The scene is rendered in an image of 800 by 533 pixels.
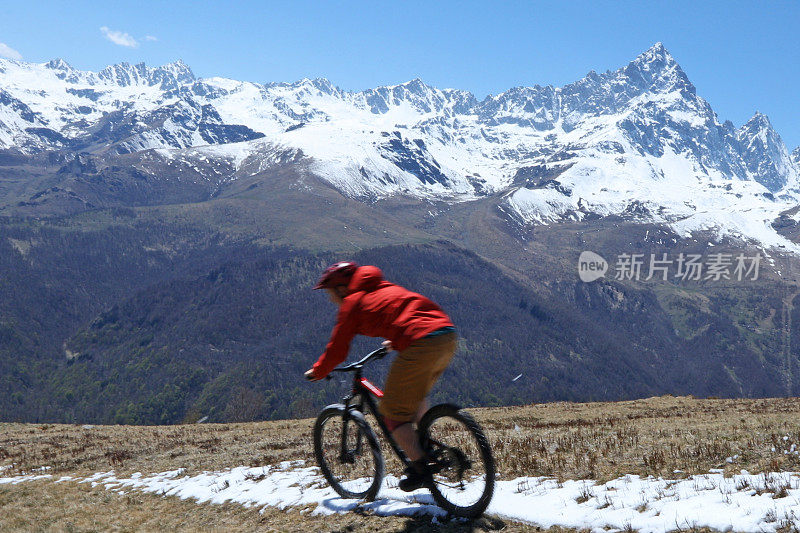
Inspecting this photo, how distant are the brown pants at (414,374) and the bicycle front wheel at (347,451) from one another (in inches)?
52.3

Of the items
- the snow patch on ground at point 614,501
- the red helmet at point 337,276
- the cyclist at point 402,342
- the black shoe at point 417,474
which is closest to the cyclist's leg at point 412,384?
the cyclist at point 402,342

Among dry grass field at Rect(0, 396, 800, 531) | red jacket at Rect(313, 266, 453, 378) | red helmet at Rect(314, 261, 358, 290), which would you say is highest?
red helmet at Rect(314, 261, 358, 290)

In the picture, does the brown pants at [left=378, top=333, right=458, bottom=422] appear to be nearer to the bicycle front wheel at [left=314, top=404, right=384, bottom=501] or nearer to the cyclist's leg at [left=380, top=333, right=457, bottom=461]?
the cyclist's leg at [left=380, top=333, right=457, bottom=461]

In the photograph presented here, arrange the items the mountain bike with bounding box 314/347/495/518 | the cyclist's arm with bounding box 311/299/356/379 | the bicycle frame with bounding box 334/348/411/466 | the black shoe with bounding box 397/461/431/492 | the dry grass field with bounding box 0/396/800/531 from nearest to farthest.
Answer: the mountain bike with bounding box 314/347/495/518 < the cyclist's arm with bounding box 311/299/356/379 < the black shoe with bounding box 397/461/431/492 < the bicycle frame with bounding box 334/348/411/466 < the dry grass field with bounding box 0/396/800/531

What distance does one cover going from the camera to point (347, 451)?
1080 cm

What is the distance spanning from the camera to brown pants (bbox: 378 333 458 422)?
8.45 meters

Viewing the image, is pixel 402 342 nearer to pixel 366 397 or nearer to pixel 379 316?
pixel 379 316

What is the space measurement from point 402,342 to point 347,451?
3486 millimetres

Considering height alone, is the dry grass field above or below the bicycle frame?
below

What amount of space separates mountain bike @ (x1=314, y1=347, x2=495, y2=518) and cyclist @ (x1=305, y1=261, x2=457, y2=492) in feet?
0.70

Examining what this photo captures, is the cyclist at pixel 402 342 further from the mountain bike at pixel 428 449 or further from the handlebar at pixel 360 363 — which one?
the handlebar at pixel 360 363

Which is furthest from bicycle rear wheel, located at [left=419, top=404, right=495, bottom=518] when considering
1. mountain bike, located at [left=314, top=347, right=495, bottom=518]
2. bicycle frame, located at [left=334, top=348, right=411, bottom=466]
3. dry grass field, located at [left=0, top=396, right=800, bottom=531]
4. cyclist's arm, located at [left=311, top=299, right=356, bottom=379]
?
cyclist's arm, located at [left=311, top=299, right=356, bottom=379]

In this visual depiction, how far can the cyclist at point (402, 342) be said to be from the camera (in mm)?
8461

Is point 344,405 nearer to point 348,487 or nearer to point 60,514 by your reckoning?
point 348,487
